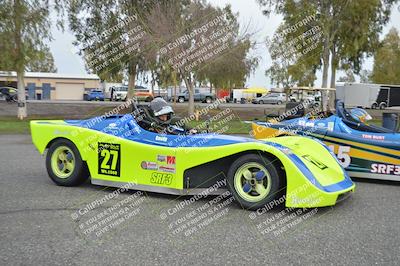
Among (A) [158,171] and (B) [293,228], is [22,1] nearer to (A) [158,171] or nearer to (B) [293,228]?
(A) [158,171]

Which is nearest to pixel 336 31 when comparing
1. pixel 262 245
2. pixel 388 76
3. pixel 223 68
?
pixel 223 68

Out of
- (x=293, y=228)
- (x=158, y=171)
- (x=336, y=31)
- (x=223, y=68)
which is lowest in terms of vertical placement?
(x=293, y=228)

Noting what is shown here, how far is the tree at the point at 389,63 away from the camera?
5712cm

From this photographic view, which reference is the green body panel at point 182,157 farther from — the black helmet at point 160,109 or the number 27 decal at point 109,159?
the black helmet at point 160,109

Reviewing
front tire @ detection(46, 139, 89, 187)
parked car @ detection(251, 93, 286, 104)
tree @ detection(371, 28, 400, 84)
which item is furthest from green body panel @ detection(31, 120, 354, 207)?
tree @ detection(371, 28, 400, 84)

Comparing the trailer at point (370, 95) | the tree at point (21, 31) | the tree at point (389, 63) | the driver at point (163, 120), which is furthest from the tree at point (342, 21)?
the tree at point (389, 63)

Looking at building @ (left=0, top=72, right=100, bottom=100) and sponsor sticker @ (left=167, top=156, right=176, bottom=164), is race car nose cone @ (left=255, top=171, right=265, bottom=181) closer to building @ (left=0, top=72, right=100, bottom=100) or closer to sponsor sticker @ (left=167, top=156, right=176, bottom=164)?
sponsor sticker @ (left=167, top=156, right=176, bottom=164)

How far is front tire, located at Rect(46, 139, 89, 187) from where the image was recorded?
669cm

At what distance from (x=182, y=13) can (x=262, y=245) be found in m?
20.3

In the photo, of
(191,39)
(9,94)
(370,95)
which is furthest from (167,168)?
(370,95)

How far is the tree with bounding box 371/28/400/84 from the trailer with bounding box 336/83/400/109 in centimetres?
1053

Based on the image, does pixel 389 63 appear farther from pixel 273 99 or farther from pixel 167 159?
pixel 167 159

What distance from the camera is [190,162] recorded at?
5.79m

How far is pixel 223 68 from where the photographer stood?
26453 mm
